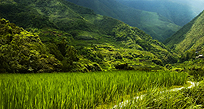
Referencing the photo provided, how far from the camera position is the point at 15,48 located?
14.3 meters

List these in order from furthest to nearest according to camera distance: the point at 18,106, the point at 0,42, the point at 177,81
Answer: the point at 0,42 → the point at 177,81 → the point at 18,106

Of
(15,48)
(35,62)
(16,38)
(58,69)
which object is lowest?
(58,69)

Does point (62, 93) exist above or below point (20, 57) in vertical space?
below

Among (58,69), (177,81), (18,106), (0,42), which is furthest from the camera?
(58,69)

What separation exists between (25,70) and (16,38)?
16.0 ft

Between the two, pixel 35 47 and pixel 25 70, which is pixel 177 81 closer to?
pixel 25 70

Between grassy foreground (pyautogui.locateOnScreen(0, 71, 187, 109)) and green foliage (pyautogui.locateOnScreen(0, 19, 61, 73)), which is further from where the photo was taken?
green foliage (pyautogui.locateOnScreen(0, 19, 61, 73))

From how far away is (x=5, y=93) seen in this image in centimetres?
296

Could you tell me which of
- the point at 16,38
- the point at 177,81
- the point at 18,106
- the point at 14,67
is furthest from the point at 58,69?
the point at 18,106

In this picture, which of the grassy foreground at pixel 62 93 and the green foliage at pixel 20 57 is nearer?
the grassy foreground at pixel 62 93

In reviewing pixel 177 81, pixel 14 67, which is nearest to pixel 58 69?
pixel 14 67

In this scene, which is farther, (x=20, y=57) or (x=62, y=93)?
(x=20, y=57)

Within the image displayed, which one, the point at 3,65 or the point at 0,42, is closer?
the point at 3,65

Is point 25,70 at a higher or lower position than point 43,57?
lower
